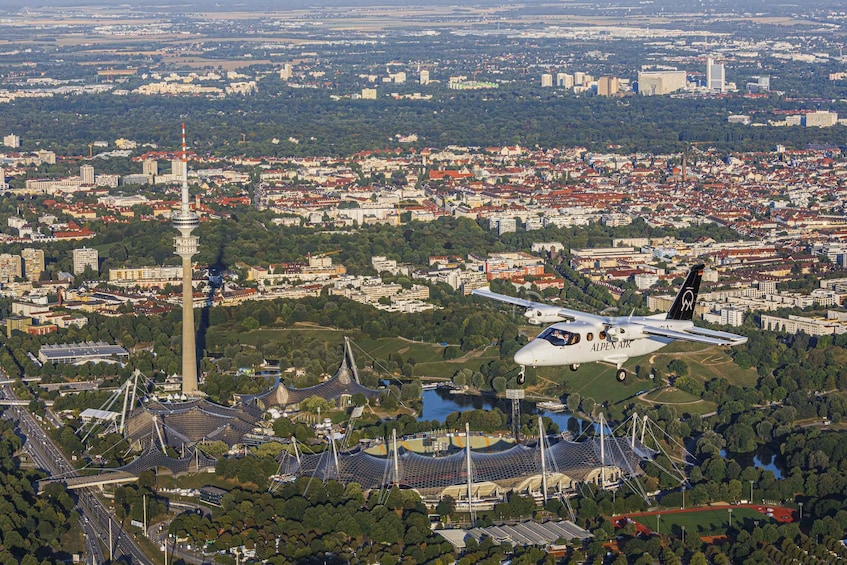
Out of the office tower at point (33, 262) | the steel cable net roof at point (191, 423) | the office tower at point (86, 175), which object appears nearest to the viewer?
the steel cable net roof at point (191, 423)

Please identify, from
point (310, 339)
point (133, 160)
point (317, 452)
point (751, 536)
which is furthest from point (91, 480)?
point (133, 160)

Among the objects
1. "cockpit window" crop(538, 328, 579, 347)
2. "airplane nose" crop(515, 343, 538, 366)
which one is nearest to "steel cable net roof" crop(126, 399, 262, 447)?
"cockpit window" crop(538, 328, 579, 347)

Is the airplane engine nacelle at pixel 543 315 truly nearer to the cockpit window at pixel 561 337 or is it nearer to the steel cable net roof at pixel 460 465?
the cockpit window at pixel 561 337

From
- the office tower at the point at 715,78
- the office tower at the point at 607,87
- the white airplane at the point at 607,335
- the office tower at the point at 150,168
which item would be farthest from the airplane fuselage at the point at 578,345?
the office tower at the point at 715,78

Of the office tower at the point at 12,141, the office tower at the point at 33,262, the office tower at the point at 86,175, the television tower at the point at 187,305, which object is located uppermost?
the television tower at the point at 187,305

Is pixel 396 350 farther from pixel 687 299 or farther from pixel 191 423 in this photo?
pixel 687 299

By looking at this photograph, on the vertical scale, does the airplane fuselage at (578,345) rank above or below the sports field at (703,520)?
above

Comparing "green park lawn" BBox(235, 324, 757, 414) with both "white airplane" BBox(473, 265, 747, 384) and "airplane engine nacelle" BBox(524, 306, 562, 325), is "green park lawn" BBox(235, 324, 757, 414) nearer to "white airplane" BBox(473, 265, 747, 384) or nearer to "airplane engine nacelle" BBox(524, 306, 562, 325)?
"white airplane" BBox(473, 265, 747, 384)
